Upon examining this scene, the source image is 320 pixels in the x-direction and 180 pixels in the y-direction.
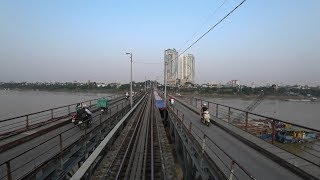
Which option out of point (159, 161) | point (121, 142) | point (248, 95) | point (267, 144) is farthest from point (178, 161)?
point (248, 95)

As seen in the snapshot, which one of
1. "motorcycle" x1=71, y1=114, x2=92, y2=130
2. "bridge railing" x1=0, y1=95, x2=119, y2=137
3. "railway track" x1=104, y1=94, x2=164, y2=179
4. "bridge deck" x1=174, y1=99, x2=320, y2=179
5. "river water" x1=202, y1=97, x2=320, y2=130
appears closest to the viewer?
"bridge deck" x1=174, y1=99, x2=320, y2=179

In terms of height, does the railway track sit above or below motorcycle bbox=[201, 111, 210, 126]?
below

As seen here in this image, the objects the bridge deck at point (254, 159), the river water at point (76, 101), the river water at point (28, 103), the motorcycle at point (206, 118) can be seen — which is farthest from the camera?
the river water at point (76, 101)

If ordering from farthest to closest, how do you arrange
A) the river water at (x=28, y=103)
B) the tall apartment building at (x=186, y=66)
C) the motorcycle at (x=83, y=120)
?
the tall apartment building at (x=186, y=66), the river water at (x=28, y=103), the motorcycle at (x=83, y=120)

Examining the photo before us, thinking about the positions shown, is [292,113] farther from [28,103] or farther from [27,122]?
[27,122]

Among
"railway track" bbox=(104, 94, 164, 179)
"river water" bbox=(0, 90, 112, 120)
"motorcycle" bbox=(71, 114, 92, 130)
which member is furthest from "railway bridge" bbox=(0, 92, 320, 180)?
"river water" bbox=(0, 90, 112, 120)

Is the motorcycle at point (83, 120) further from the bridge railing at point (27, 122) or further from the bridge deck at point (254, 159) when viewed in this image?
the bridge deck at point (254, 159)

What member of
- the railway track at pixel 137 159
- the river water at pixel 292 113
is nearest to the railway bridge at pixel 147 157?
the railway track at pixel 137 159

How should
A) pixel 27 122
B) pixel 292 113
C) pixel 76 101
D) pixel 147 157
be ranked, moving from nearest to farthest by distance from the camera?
1. pixel 147 157
2. pixel 27 122
3. pixel 292 113
4. pixel 76 101

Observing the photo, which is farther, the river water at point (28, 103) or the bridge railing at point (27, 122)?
the river water at point (28, 103)

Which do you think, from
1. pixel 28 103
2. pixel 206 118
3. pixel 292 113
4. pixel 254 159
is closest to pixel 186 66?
pixel 292 113

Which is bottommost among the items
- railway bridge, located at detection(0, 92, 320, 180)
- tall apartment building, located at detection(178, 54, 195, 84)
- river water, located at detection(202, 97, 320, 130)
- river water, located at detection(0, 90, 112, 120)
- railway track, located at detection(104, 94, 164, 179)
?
river water, located at detection(202, 97, 320, 130)

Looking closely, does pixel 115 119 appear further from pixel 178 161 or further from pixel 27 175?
pixel 27 175

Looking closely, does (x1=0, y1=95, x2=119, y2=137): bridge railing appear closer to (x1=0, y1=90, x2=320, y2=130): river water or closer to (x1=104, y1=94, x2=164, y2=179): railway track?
(x1=104, y1=94, x2=164, y2=179): railway track
